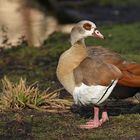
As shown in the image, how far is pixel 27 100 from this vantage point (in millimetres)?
8742

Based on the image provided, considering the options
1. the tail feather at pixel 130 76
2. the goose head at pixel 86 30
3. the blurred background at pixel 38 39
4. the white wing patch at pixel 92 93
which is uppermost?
the goose head at pixel 86 30

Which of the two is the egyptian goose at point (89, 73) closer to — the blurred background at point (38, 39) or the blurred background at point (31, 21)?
the blurred background at point (38, 39)

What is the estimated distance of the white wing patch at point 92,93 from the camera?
7.47 metres

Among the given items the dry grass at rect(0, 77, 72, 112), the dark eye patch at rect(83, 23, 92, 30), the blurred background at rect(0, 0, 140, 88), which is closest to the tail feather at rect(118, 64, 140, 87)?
the dark eye patch at rect(83, 23, 92, 30)

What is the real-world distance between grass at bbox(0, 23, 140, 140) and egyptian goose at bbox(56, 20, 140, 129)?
0.31 metres

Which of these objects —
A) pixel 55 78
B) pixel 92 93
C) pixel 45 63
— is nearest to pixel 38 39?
pixel 45 63

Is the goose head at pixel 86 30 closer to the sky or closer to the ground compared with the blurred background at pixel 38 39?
closer to the sky

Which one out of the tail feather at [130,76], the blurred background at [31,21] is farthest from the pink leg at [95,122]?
the blurred background at [31,21]

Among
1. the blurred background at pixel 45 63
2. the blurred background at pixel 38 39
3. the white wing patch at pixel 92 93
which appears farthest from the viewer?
the blurred background at pixel 38 39

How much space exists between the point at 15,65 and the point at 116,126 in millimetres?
4963

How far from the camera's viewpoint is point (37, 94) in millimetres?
8867

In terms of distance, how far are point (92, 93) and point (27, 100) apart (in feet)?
4.91

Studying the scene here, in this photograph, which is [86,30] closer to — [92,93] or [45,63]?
[92,93]

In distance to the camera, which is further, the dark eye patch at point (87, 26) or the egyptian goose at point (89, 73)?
the dark eye patch at point (87, 26)
